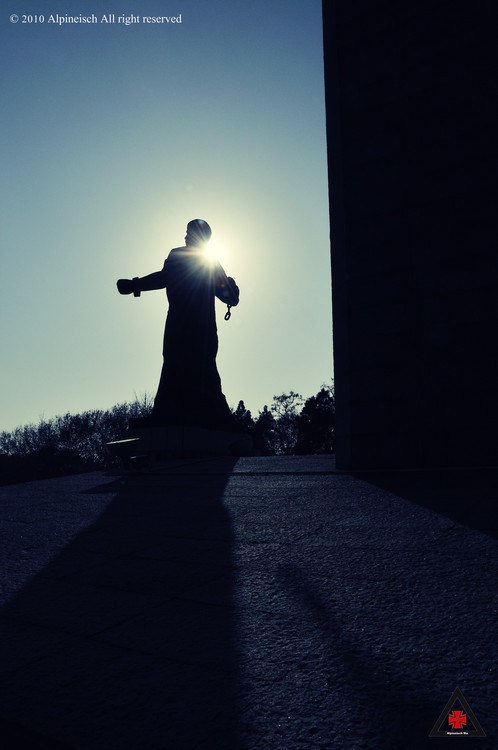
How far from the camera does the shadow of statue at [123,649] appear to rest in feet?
4.40

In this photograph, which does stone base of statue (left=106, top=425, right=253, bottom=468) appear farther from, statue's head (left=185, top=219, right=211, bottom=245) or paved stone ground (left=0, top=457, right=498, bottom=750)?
paved stone ground (left=0, top=457, right=498, bottom=750)

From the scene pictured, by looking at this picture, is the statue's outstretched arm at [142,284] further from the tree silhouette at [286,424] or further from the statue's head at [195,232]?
the tree silhouette at [286,424]

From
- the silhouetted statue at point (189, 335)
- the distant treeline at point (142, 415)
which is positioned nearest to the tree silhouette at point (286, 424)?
the distant treeline at point (142, 415)

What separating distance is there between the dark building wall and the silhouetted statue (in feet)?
17.5

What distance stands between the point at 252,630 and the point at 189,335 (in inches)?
447

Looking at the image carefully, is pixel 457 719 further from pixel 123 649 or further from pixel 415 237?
pixel 415 237

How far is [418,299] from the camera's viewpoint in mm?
7449

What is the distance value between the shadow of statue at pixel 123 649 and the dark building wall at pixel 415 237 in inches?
184

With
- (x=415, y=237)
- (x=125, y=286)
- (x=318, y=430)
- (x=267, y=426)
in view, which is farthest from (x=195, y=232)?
(x=267, y=426)

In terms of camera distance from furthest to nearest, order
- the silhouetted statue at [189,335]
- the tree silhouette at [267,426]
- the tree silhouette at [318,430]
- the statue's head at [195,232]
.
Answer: the tree silhouette at [267,426] < the tree silhouette at [318,430] < the statue's head at [195,232] < the silhouetted statue at [189,335]

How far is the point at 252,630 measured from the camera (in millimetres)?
1942

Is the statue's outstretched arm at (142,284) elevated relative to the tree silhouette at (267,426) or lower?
elevated

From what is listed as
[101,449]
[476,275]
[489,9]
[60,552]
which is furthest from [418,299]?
[101,449]

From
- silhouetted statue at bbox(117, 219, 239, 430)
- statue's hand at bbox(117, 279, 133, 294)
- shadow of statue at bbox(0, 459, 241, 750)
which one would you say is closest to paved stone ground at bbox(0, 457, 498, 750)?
shadow of statue at bbox(0, 459, 241, 750)
